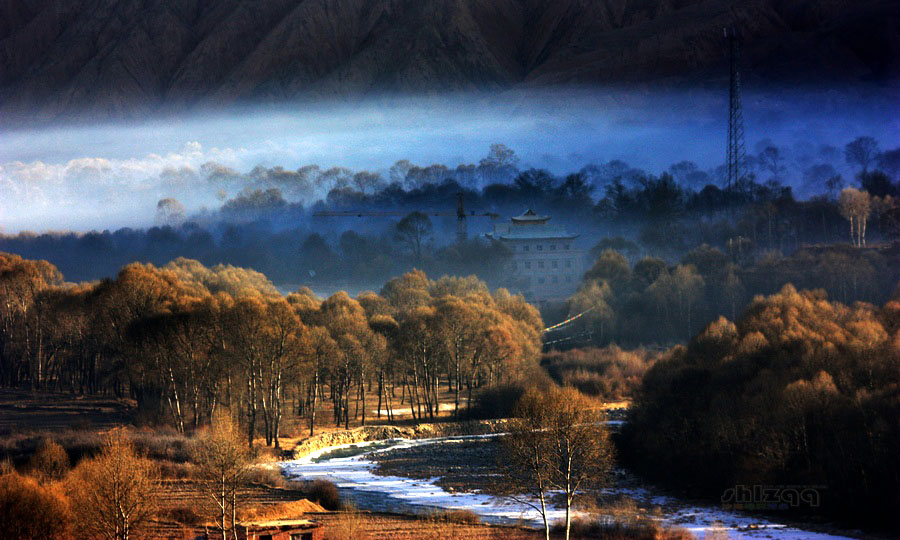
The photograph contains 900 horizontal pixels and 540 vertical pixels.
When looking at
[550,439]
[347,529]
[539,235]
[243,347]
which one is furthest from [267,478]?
[539,235]

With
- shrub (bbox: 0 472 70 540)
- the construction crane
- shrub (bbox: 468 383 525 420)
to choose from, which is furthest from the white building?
shrub (bbox: 0 472 70 540)

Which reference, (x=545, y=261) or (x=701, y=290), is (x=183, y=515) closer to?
(x=701, y=290)

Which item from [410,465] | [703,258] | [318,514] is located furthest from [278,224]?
[318,514]

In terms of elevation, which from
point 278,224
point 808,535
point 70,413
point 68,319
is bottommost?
point 808,535

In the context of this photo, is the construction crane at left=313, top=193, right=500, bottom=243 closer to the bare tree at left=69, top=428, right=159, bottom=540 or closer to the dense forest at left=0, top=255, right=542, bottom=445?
the dense forest at left=0, top=255, right=542, bottom=445

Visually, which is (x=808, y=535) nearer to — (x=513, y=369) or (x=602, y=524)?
(x=602, y=524)
